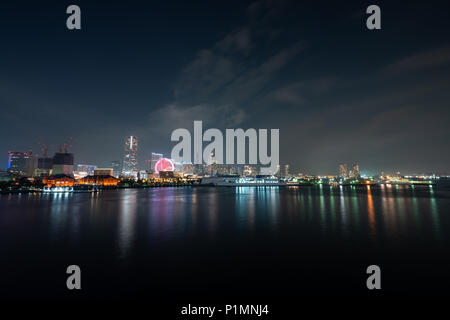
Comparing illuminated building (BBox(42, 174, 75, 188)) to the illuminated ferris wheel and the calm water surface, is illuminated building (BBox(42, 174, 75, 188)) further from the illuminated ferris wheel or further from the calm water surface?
the calm water surface

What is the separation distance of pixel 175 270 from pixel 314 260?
7.75 meters

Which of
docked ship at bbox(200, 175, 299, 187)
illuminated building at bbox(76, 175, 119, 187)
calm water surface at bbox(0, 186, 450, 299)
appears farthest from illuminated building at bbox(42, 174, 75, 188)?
calm water surface at bbox(0, 186, 450, 299)

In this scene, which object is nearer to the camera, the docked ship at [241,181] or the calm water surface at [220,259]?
the calm water surface at [220,259]

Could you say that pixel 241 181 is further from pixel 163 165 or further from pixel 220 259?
pixel 220 259

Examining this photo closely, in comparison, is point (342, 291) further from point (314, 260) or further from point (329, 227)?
point (329, 227)

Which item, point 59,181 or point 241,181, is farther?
point 241,181

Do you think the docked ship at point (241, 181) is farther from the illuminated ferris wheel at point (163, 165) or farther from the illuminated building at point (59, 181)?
the illuminated building at point (59, 181)

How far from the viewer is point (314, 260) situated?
12.1 m

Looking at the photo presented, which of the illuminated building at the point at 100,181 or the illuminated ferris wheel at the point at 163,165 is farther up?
the illuminated ferris wheel at the point at 163,165

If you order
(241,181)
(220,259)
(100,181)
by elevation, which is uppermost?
(100,181)

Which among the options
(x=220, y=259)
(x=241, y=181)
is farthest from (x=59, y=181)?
(x=220, y=259)

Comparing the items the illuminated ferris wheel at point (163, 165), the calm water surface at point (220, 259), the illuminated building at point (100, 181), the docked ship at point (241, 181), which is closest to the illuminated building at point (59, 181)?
the illuminated building at point (100, 181)

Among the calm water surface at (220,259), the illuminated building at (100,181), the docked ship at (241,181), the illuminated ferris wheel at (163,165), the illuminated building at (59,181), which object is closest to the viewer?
the calm water surface at (220,259)
